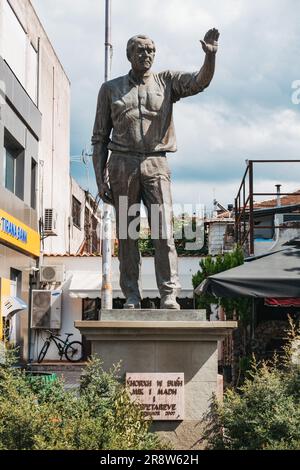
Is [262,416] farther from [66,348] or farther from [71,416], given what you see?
[66,348]

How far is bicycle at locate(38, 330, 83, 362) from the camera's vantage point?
23938 mm

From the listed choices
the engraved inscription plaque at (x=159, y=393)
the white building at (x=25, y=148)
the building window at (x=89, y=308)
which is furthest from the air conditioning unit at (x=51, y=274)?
the engraved inscription plaque at (x=159, y=393)

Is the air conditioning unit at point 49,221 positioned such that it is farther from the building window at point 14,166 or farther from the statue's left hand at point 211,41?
the statue's left hand at point 211,41

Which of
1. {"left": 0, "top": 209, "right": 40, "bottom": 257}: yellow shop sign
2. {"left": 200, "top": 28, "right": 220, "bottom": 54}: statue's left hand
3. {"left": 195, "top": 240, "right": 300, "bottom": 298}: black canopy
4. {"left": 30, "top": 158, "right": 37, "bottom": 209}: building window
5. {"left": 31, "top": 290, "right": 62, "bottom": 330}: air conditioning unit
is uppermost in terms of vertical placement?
{"left": 30, "top": 158, "right": 37, "bottom": 209}: building window

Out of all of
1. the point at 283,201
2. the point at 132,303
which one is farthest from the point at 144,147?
the point at 283,201

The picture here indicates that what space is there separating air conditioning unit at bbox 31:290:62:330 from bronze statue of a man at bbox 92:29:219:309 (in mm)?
17051

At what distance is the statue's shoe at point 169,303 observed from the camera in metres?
6.92

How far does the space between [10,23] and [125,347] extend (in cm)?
1556

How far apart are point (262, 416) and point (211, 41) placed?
315cm

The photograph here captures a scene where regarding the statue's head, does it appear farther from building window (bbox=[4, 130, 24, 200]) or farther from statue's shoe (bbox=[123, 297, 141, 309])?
building window (bbox=[4, 130, 24, 200])

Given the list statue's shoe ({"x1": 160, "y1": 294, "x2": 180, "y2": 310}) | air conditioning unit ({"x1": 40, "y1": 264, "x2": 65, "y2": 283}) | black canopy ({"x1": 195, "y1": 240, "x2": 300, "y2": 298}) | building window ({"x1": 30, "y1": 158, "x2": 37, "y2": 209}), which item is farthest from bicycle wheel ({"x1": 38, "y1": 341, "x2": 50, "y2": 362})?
statue's shoe ({"x1": 160, "y1": 294, "x2": 180, "y2": 310})

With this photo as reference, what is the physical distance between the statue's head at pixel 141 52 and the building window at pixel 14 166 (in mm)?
13896

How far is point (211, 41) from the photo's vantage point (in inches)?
267
